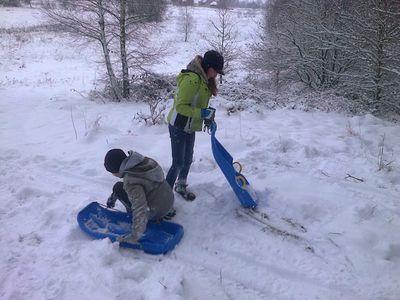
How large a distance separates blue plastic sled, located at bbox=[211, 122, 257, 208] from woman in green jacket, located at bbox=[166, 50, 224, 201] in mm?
256

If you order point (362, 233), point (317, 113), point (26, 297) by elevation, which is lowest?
point (26, 297)

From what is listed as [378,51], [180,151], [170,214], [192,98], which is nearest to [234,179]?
[180,151]

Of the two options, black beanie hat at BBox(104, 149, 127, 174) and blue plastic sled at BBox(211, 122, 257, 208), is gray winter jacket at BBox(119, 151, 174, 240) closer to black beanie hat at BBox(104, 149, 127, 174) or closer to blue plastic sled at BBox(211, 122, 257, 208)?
black beanie hat at BBox(104, 149, 127, 174)

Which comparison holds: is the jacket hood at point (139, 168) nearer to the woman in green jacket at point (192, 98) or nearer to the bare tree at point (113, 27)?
the woman in green jacket at point (192, 98)

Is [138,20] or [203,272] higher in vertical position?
[138,20]

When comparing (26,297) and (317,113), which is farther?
(317,113)

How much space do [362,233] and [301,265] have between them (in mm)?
803

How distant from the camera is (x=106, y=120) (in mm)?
7953

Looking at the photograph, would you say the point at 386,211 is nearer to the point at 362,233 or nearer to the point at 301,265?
the point at 362,233

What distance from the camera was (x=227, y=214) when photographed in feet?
14.5

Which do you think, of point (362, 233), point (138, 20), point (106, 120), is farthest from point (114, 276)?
point (138, 20)

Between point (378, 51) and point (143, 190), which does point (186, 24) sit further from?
point (143, 190)

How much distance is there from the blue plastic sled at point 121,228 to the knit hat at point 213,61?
173 cm

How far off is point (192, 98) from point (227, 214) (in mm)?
1414
